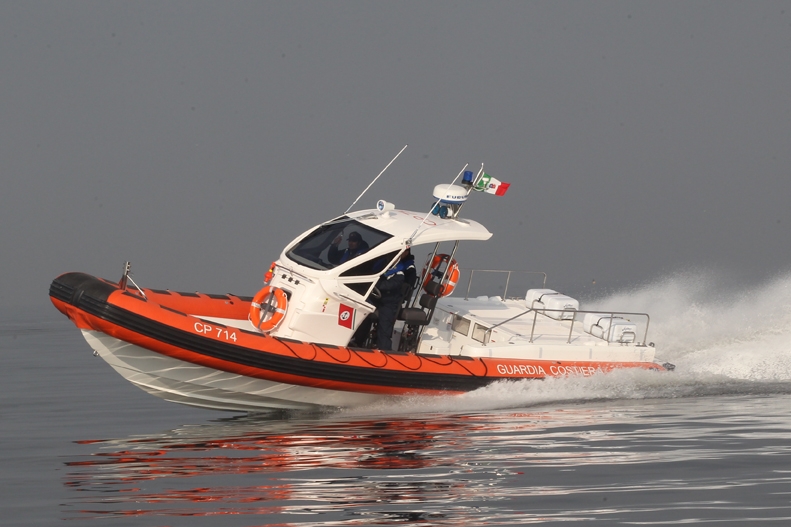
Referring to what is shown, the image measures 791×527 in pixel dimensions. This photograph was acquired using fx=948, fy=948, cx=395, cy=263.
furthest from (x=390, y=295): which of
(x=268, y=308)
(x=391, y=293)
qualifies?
(x=268, y=308)

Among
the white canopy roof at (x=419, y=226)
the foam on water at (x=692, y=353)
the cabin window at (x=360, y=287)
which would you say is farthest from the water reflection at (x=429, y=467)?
the white canopy roof at (x=419, y=226)

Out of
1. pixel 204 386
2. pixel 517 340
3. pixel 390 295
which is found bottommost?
pixel 204 386

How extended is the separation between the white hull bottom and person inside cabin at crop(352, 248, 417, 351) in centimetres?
64

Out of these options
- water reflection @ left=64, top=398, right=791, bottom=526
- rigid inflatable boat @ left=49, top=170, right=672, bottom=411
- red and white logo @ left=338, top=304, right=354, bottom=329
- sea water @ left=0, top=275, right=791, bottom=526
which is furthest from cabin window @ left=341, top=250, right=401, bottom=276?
water reflection @ left=64, top=398, right=791, bottom=526

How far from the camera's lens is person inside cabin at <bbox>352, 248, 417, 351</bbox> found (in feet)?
30.9

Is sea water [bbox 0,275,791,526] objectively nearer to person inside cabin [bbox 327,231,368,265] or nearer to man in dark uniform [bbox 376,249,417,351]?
man in dark uniform [bbox 376,249,417,351]

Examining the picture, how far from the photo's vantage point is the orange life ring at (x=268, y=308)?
924 cm

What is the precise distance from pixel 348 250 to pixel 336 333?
32.6 inches

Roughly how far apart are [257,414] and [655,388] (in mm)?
4170

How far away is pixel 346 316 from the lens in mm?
9305

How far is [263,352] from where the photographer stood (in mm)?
8609

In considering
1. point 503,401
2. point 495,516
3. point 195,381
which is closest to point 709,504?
point 495,516

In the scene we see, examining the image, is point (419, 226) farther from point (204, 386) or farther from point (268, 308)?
point (204, 386)

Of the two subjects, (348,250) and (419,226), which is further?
(419,226)
